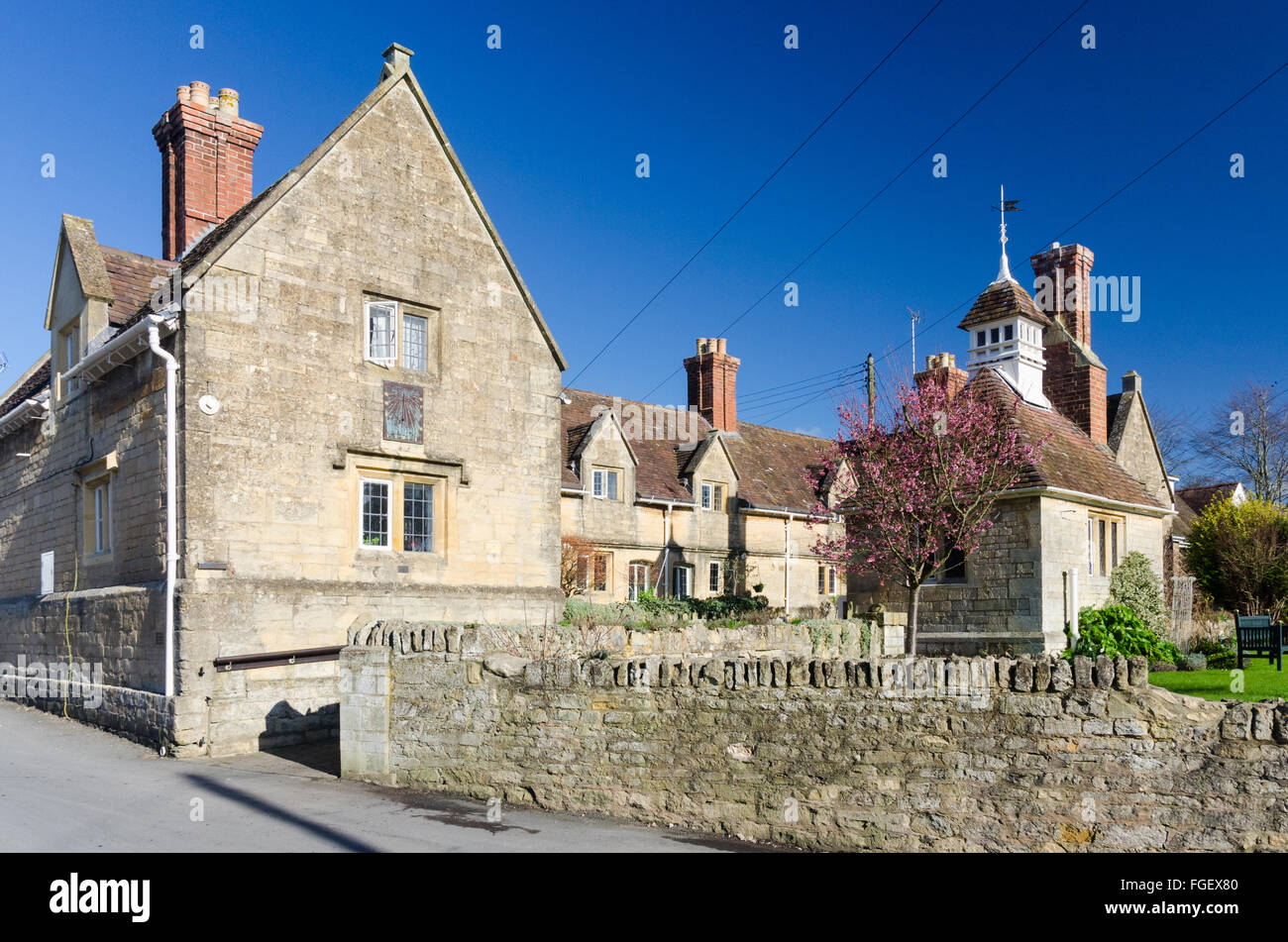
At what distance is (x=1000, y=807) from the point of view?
26.2 feet

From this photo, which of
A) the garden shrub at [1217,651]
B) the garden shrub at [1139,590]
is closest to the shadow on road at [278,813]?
the garden shrub at [1217,651]

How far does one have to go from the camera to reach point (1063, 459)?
2277 cm

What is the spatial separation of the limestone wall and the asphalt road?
1.47 ft

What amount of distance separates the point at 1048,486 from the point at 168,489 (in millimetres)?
17132

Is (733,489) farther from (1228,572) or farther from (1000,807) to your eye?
(1000,807)

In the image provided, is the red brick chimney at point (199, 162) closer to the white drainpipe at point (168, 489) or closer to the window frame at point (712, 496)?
the white drainpipe at point (168, 489)

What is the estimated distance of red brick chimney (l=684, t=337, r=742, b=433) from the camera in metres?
35.5

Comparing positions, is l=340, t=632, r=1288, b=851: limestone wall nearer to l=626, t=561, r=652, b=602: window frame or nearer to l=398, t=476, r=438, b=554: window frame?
l=398, t=476, r=438, b=554: window frame

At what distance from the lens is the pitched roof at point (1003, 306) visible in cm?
2659

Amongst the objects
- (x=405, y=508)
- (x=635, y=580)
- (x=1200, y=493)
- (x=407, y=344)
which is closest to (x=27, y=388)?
(x=407, y=344)

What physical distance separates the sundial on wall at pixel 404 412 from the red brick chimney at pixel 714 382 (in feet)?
64.4

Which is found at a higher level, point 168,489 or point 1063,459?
point 1063,459

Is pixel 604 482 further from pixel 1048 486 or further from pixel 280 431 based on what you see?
pixel 280 431

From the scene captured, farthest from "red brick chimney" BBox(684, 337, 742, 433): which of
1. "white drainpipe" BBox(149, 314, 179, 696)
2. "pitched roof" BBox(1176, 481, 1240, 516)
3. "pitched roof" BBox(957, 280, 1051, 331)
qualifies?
"pitched roof" BBox(1176, 481, 1240, 516)
